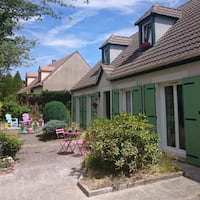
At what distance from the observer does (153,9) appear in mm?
8008

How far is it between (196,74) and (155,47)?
309 centimetres

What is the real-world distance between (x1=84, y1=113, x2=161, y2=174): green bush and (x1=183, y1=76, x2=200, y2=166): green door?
1057 millimetres

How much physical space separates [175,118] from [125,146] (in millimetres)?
2403

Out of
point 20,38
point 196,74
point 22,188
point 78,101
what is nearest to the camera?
point 22,188

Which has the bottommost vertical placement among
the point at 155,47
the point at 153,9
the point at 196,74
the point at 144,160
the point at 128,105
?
the point at 144,160

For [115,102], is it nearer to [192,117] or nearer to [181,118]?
[181,118]

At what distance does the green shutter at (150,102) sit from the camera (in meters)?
6.37

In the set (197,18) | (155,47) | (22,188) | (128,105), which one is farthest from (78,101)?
(22,188)

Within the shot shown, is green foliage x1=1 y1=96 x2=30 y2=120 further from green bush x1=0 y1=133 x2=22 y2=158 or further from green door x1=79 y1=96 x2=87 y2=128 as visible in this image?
green bush x1=0 y1=133 x2=22 y2=158

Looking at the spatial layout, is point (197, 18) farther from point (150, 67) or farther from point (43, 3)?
point (43, 3)

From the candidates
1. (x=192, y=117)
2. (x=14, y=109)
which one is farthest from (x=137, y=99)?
(x=14, y=109)

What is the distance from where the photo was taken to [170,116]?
19.7 feet

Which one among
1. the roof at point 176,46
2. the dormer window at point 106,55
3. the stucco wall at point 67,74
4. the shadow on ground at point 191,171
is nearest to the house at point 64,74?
the stucco wall at point 67,74

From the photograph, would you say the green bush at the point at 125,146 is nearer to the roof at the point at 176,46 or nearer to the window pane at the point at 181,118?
the window pane at the point at 181,118
